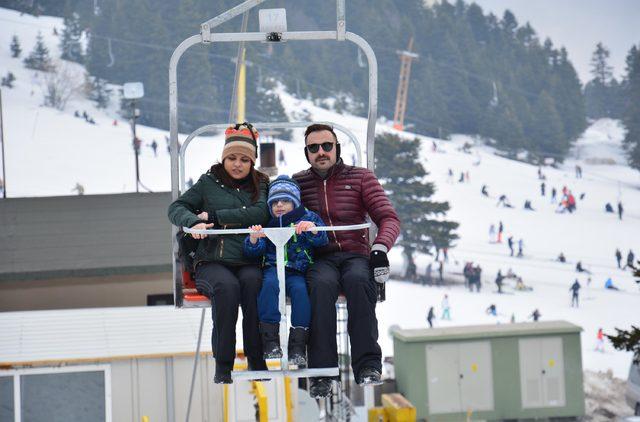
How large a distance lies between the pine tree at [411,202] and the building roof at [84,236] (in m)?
61.2

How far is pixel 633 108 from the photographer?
353 ft

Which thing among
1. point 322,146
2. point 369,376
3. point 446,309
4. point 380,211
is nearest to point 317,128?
point 322,146

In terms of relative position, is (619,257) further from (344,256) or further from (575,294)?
(344,256)

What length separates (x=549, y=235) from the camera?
76.9 m

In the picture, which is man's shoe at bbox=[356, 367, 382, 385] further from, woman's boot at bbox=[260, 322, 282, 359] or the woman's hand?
the woman's hand

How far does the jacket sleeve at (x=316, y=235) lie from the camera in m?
5.22

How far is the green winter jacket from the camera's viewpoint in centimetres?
529

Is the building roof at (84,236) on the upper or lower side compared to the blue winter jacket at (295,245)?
upper

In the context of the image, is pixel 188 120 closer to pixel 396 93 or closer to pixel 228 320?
pixel 396 93

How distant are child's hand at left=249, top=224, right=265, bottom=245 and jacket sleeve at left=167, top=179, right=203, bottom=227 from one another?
0.25 meters

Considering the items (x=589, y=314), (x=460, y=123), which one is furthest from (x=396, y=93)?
(x=589, y=314)

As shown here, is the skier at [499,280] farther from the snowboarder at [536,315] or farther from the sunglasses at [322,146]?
the sunglasses at [322,146]

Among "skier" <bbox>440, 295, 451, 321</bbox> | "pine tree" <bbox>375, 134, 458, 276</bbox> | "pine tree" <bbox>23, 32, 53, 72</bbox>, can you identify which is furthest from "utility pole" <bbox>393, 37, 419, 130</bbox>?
"skier" <bbox>440, 295, 451, 321</bbox>

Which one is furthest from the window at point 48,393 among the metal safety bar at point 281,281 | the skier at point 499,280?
the skier at point 499,280
